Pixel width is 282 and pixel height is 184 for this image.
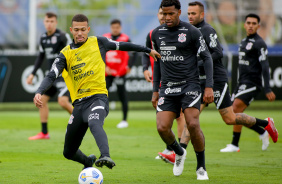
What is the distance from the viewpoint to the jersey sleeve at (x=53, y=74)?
24.1ft

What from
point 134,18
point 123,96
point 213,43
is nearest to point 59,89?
point 123,96

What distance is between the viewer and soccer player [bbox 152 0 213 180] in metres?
7.50

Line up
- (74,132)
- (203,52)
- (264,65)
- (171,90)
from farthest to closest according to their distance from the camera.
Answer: (264,65)
(171,90)
(203,52)
(74,132)

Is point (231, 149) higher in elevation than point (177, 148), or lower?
lower

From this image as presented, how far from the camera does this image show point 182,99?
7590 mm

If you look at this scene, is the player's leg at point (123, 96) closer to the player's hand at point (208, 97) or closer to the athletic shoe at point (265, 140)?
the athletic shoe at point (265, 140)

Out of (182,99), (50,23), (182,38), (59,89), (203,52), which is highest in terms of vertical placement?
(182,38)

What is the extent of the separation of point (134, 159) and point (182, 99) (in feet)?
7.98

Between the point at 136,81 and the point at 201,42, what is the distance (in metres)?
13.9

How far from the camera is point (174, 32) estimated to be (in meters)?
7.64

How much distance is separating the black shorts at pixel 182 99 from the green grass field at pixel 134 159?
989 millimetres

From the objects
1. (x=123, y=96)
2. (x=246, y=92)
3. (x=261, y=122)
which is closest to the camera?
(x=261, y=122)

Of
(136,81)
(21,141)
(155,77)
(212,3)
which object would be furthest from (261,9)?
(155,77)

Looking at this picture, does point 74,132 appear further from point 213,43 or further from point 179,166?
point 213,43
